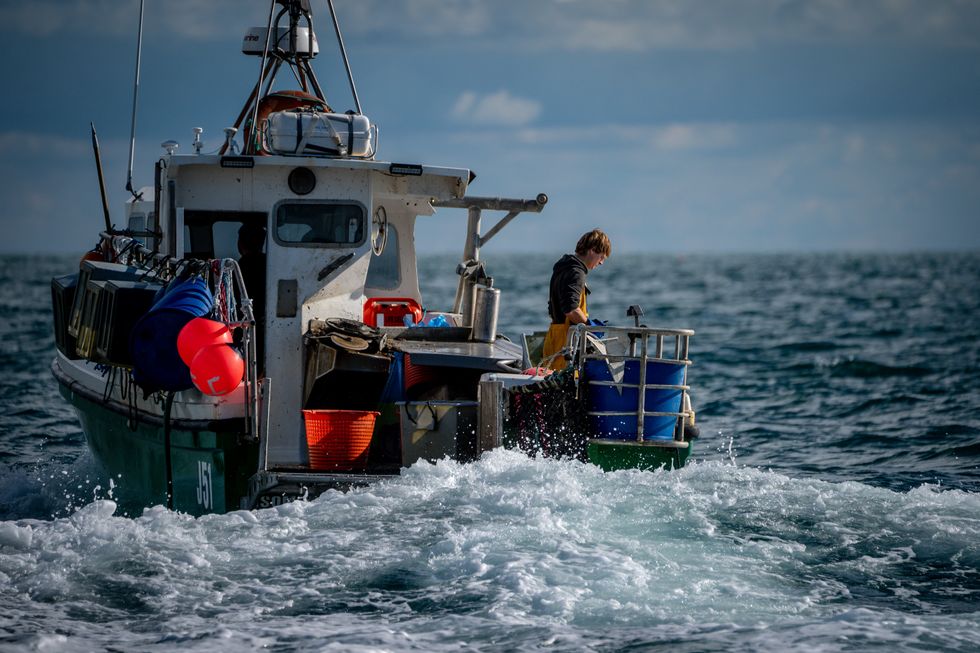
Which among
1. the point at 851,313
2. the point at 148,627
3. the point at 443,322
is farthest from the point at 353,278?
the point at 851,313

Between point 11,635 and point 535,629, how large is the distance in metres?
2.68

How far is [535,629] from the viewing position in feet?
20.6

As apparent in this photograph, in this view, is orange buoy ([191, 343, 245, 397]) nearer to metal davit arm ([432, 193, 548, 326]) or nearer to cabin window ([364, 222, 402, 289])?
metal davit arm ([432, 193, 548, 326])

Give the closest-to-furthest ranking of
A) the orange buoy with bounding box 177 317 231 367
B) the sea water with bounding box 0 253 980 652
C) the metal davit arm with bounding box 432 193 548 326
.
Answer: the sea water with bounding box 0 253 980 652 < the orange buoy with bounding box 177 317 231 367 < the metal davit arm with bounding box 432 193 548 326

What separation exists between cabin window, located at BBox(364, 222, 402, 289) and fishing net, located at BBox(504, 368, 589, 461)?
12.2 ft

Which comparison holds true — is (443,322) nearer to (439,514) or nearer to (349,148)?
(349,148)

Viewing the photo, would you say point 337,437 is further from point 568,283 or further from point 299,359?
point 568,283

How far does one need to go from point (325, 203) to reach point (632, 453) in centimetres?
309

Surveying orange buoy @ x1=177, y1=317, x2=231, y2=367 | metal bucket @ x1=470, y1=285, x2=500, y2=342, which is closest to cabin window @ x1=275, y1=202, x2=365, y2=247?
metal bucket @ x1=470, y1=285, x2=500, y2=342

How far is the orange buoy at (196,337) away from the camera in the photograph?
7.90m

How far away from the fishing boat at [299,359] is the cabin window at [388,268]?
1.52 m

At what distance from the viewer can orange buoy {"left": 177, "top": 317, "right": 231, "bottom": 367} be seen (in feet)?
25.9

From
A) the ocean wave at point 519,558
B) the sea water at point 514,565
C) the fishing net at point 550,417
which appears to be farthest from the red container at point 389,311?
the ocean wave at point 519,558

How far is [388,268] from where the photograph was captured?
12.1m
